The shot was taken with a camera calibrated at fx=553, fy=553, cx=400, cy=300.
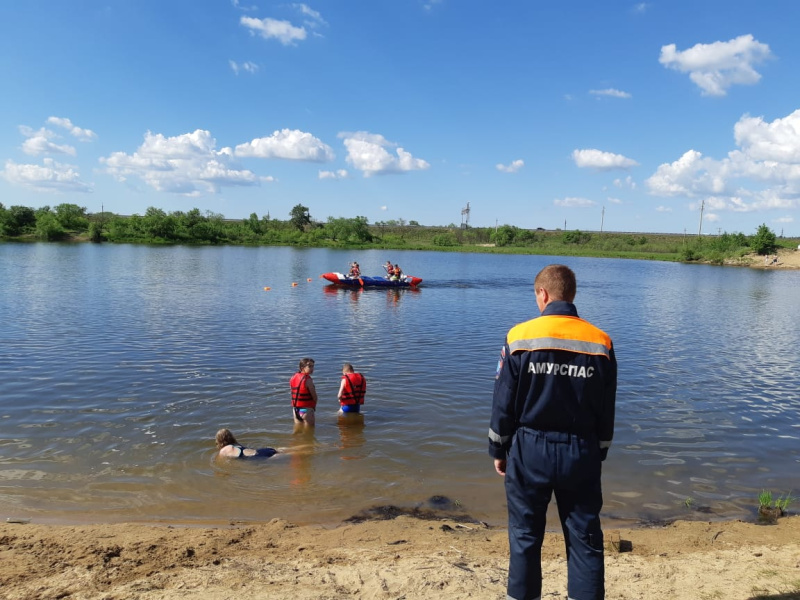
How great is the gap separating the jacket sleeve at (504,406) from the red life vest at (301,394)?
241 inches

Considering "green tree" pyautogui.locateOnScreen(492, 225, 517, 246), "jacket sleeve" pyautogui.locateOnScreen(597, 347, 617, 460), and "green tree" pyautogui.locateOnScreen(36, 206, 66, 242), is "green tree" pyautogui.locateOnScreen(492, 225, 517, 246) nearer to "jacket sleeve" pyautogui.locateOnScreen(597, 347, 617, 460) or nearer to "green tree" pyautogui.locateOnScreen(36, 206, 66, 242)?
"green tree" pyautogui.locateOnScreen(36, 206, 66, 242)

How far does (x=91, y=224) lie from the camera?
88562mm

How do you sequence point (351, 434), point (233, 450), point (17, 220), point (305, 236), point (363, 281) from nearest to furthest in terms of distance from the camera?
1. point (233, 450)
2. point (351, 434)
3. point (363, 281)
4. point (17, 220)
5. point (305, 236)

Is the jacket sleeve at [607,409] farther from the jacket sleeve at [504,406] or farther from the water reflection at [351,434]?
the water reflection at [351,434]

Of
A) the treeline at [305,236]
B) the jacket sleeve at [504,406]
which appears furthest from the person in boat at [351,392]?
the treeline at [305,236]

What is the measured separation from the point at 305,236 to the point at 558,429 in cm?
10855

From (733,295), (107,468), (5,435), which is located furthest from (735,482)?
(733,295)

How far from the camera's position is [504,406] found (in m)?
3.53

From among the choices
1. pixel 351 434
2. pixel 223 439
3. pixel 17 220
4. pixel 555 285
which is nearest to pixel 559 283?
pixel 555 285

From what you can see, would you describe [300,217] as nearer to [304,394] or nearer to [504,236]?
[504,236]

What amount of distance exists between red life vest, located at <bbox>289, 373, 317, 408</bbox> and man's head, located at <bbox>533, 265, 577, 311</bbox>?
20.9 ft

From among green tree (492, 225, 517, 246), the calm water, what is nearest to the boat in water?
the calm water

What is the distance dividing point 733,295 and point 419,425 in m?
34.6

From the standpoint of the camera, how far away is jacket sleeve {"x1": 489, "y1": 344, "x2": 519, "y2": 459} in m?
3.49
